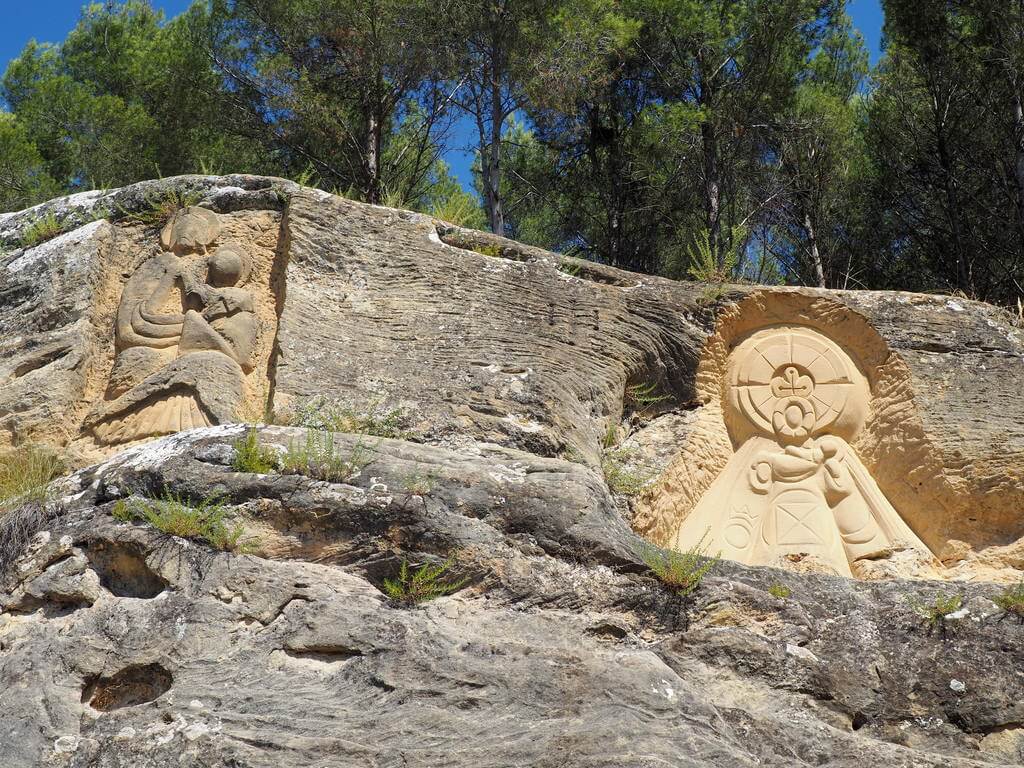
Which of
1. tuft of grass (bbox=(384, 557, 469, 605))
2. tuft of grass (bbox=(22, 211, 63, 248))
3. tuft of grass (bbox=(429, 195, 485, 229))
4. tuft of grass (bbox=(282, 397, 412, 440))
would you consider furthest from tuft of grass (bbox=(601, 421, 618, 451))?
tuft of grass (bbox=(22, 211, 63, 248))

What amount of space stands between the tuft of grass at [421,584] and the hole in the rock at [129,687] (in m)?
1.01

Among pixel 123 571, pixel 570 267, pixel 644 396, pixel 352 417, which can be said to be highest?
pixel 570 267

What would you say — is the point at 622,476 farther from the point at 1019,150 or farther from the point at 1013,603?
the point at 1019,150

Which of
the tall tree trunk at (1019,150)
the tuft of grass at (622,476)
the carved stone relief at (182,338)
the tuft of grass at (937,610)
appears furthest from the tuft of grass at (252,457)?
the tall tree trunk at (1019,150)

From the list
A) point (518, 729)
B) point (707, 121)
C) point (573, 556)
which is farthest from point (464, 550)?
point (707, 121)

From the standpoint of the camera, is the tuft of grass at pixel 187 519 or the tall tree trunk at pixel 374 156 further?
the tall tree trunk at pixel 374 156

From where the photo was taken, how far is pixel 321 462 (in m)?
5.57

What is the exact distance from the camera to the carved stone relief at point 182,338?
671 centimetres

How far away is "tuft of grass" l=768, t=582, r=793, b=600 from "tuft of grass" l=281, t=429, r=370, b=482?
2006 mm

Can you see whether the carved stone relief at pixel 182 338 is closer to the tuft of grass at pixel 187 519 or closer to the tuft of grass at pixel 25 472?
the tuft of grass at pixel 25 472

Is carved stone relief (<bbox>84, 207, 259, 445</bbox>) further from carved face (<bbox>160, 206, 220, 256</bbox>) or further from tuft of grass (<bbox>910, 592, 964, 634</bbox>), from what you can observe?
tuft of grass (<bbox>910, 592, 964, 634</bbox>)

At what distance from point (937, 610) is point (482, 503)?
83.8 inches

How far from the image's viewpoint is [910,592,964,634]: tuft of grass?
5215 mm

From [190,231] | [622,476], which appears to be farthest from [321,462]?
[190,231]
